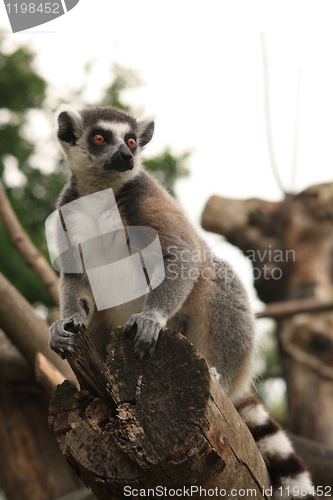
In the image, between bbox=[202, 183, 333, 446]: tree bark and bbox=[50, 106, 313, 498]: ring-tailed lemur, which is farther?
bbox=[202, 183, 333, 446]: tree bark

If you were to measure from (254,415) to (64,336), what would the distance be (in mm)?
1396

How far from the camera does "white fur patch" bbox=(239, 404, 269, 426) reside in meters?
3.12

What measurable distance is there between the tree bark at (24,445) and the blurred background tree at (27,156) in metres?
1.58

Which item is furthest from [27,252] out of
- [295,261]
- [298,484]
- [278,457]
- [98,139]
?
[295,261]

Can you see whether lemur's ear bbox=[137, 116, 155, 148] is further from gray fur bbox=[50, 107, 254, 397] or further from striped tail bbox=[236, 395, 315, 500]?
striped tail bbox=[236, 395, 315, 500]

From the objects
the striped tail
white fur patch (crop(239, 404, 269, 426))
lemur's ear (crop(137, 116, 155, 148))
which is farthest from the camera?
lemur's ear (crop(137, 116, 155, 148))

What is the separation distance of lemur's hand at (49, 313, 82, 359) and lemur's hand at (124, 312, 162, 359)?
33 centimetres

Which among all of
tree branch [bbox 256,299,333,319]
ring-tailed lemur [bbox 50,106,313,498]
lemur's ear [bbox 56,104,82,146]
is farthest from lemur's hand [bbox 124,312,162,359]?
tree branch [bbox 256,299,333,319]

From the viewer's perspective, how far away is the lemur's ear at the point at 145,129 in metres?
3.73

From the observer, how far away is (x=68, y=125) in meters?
3.59

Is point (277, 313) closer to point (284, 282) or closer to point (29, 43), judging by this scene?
point (284, 282)

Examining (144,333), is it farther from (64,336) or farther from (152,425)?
(64,336)

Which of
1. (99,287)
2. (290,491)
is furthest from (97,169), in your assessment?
(290,491)

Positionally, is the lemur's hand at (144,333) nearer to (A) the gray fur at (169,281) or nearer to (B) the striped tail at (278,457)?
(A) the gray fur at (169,281)
